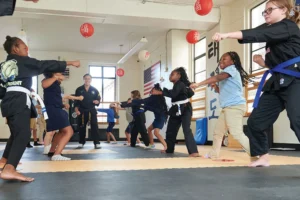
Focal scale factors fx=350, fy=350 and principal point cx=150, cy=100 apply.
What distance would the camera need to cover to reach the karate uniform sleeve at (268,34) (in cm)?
246

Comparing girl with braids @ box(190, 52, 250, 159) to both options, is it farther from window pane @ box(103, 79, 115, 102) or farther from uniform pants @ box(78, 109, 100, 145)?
window pane @ box(103, 79, 115, 102)

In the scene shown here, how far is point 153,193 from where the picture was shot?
2.08 meters

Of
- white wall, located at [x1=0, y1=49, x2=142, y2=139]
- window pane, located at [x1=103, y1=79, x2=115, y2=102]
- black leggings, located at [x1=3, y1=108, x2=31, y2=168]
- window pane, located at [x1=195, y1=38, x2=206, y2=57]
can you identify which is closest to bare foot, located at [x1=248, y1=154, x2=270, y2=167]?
black leggings, located at [x1=3, y1=108, x2=31, y2=168]

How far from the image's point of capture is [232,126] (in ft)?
13.7

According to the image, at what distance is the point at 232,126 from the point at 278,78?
1541mm

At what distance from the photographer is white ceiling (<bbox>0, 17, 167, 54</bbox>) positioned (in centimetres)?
1165

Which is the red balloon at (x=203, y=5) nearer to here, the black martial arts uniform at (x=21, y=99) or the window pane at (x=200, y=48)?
the black martial arts uniform at (x=21, y=99)

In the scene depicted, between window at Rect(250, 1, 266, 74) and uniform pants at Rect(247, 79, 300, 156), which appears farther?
window at Rect(250, 1, 266, 74)

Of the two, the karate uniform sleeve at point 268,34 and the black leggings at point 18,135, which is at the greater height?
the karate uniform sleeve at point 268,34

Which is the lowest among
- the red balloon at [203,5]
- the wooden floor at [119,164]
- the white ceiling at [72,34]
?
the wooden floor at [119,164]

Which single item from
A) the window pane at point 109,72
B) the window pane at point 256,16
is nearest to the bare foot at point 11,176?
the window pane at point 256,16

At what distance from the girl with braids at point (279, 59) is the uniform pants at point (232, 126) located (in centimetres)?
110

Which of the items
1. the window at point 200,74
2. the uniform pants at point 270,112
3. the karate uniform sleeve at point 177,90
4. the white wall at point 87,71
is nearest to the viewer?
the uniform pants at point 270,112

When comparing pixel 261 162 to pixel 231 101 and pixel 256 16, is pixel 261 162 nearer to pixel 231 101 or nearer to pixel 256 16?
pixel 231 101
